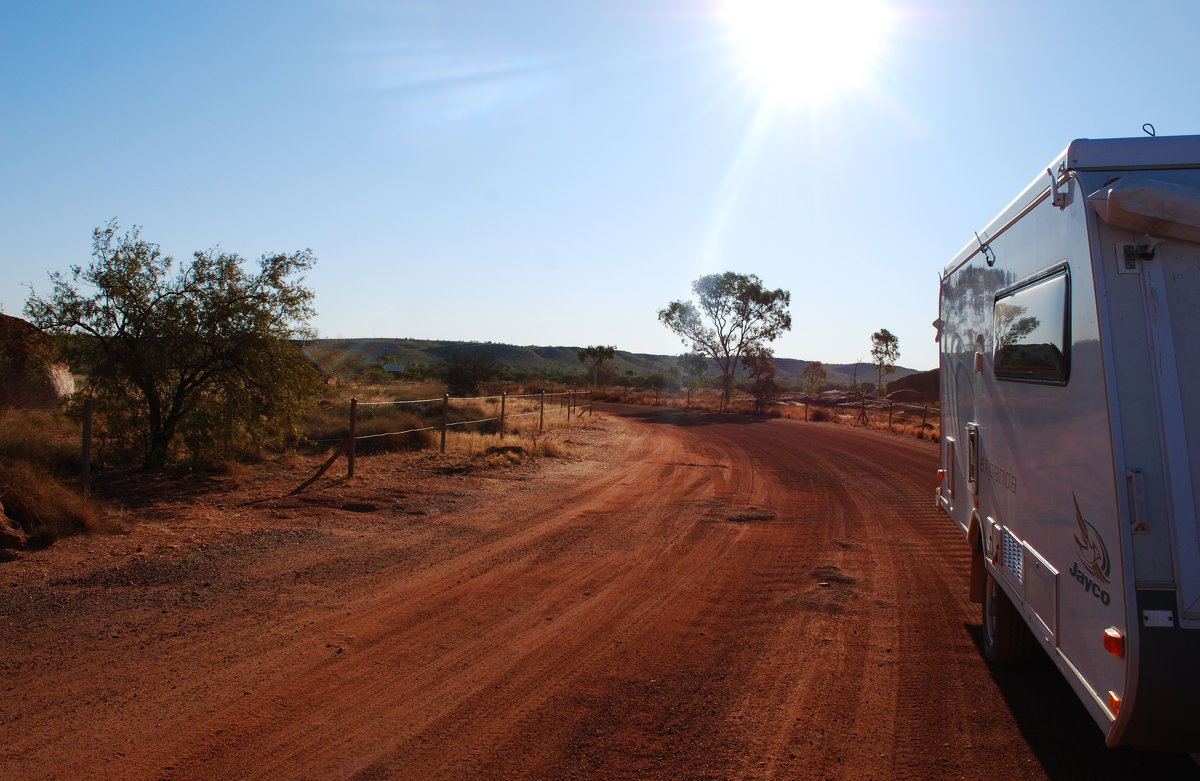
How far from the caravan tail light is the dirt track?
1.09 m

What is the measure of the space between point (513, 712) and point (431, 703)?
0.51 metres

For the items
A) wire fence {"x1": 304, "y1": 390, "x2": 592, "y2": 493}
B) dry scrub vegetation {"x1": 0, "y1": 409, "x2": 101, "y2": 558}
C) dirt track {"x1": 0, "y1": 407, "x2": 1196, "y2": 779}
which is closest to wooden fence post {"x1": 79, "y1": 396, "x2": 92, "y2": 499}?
dry scrub vegetation {"x1": 0, "y1": 409, "x2": 101, "y2": 558}

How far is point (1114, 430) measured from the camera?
10.3ft

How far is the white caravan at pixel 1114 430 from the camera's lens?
3000 mm

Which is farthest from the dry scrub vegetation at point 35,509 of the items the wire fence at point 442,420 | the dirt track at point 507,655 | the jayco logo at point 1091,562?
the jayco logo at point 1091,562

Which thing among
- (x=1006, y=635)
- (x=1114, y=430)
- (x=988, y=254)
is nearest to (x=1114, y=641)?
(x=1114, y=430)

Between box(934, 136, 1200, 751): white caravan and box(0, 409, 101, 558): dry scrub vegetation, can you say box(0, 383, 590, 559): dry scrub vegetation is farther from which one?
box(934, 136, 1200, 751): white caravan

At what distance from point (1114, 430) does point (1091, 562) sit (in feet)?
2.09

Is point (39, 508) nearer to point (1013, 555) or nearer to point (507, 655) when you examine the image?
point (507, 655)

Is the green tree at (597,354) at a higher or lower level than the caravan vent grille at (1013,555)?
higher

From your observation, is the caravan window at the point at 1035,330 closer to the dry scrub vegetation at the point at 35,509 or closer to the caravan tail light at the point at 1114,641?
the caravan tail light at the point at 1114,641

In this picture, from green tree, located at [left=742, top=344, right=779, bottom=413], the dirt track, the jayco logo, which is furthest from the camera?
green tree, located at [left=742, top=344, right=779, bottom=413]

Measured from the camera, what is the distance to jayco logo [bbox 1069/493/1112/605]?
3.21 m

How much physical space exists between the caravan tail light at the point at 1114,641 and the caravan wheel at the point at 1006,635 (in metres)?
1.81
